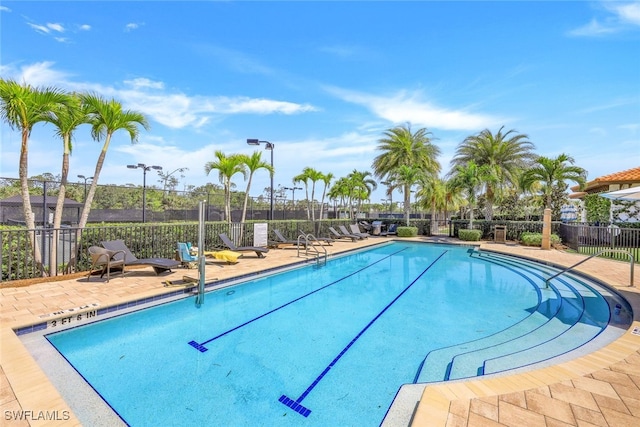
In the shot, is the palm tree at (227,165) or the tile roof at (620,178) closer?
the palm tree at (227,165)

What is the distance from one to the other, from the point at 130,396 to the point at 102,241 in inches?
204

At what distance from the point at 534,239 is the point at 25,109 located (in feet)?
58.1

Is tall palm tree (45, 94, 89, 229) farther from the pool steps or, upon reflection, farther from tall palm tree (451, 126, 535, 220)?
tall palm tree (451, 126, 535, 220)

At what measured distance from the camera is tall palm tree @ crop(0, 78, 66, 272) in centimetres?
549

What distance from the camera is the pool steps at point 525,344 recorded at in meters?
3.40

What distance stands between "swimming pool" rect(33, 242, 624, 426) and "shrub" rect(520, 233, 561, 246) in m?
6.77

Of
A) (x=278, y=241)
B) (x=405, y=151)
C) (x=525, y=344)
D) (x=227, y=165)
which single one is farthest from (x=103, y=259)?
(x=405, y=151)

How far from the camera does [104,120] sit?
6965 millimetres

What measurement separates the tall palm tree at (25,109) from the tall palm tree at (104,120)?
644 mm

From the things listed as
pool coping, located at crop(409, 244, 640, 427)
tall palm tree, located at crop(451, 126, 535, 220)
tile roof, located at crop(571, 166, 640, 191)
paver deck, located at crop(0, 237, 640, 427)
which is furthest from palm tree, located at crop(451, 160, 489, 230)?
pool coping, located at crop(409, 244, 640, 427)

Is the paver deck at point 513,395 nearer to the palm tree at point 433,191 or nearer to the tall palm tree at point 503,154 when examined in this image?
the palm tree at point 433,191

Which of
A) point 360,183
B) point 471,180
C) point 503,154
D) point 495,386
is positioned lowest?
point 495,386

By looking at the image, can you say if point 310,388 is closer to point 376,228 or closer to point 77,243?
point 77,243

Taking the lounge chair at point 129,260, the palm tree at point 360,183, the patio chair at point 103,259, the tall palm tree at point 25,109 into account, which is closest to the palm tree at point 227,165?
the lounge chair at point 129,260
